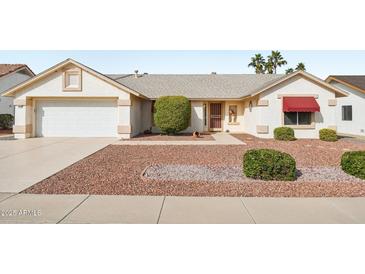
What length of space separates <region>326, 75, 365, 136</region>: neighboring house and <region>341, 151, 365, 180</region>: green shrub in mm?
15713

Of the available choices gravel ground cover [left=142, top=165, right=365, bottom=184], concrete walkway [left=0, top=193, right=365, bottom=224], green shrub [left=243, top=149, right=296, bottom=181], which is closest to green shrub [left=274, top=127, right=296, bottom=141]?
gravel ground cover [left=142, top=165, right=365, bottom=184]

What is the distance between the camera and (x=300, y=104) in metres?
17.8

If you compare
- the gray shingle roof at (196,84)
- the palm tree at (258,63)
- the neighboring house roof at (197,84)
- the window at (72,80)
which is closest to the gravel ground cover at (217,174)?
the window at (72,80)

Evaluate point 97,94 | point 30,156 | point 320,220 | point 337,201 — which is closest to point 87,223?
point 320,220

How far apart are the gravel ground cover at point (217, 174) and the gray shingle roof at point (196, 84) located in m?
14.0

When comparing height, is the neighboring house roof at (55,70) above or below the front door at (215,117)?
above

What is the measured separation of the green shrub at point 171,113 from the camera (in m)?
18.9

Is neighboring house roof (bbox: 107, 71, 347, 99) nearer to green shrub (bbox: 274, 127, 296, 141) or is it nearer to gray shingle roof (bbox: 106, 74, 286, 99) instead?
gray shingle roof (bbox: 106, 74, 286, 99)

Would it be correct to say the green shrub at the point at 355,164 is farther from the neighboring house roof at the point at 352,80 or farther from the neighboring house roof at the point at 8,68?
the neighboring house roof at the point at 8,68

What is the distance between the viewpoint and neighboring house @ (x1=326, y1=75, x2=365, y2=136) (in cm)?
2159

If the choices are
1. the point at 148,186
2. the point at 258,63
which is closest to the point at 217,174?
the point at 148,186

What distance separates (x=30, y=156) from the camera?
10602 mm

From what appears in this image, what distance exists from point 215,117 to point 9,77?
869 inches

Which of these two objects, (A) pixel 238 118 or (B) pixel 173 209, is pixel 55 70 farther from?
(B) pixel 173 209
